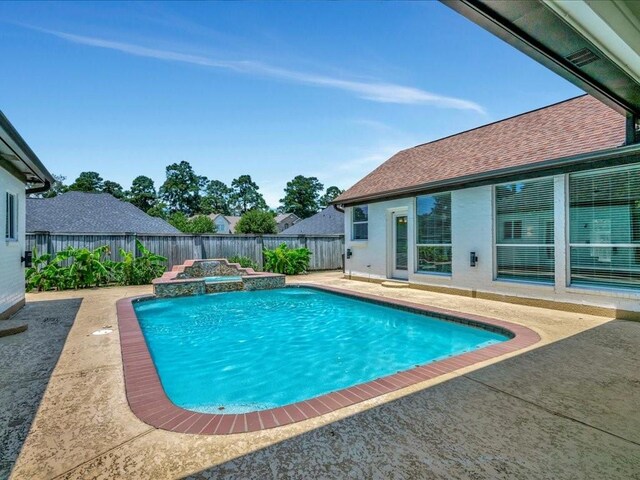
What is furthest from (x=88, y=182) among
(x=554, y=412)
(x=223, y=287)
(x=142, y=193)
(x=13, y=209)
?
(x=554, y=412)

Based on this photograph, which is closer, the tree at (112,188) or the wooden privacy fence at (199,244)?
the wooden privacy fence at (199,244)

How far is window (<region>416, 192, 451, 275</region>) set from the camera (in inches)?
372

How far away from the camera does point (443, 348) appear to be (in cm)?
553

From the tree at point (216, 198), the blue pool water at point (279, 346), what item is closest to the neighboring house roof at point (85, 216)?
the blue pool water at point (279, 346)

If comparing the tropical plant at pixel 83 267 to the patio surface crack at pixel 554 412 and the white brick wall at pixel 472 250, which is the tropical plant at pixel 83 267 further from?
the patio surface crack at pixel 554 412

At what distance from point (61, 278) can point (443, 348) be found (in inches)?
439

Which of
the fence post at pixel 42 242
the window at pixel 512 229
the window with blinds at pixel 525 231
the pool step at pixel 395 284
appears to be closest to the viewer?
the window with blinds at pixel 525 231

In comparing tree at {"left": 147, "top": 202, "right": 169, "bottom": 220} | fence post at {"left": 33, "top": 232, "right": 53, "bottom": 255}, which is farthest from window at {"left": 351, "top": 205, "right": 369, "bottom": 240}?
tree at {"left": 147, "top": 202, "right": 169, "bottom": 220}

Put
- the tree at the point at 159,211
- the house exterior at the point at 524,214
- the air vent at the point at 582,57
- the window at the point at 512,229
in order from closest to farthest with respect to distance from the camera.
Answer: the air vent at the point at 582,57, the house exterior at the point at 524,214, the window at the point at 512,229, the tree at the point at 159,211

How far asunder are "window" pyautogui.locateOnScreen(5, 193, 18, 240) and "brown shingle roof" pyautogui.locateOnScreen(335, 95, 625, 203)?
9.20 m

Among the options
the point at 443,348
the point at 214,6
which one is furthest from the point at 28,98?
the point at 443,348

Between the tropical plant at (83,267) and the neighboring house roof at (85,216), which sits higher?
the neighboring house roof at (85,216)

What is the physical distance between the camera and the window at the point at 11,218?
666 cm

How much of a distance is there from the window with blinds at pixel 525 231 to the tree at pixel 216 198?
205 feet
